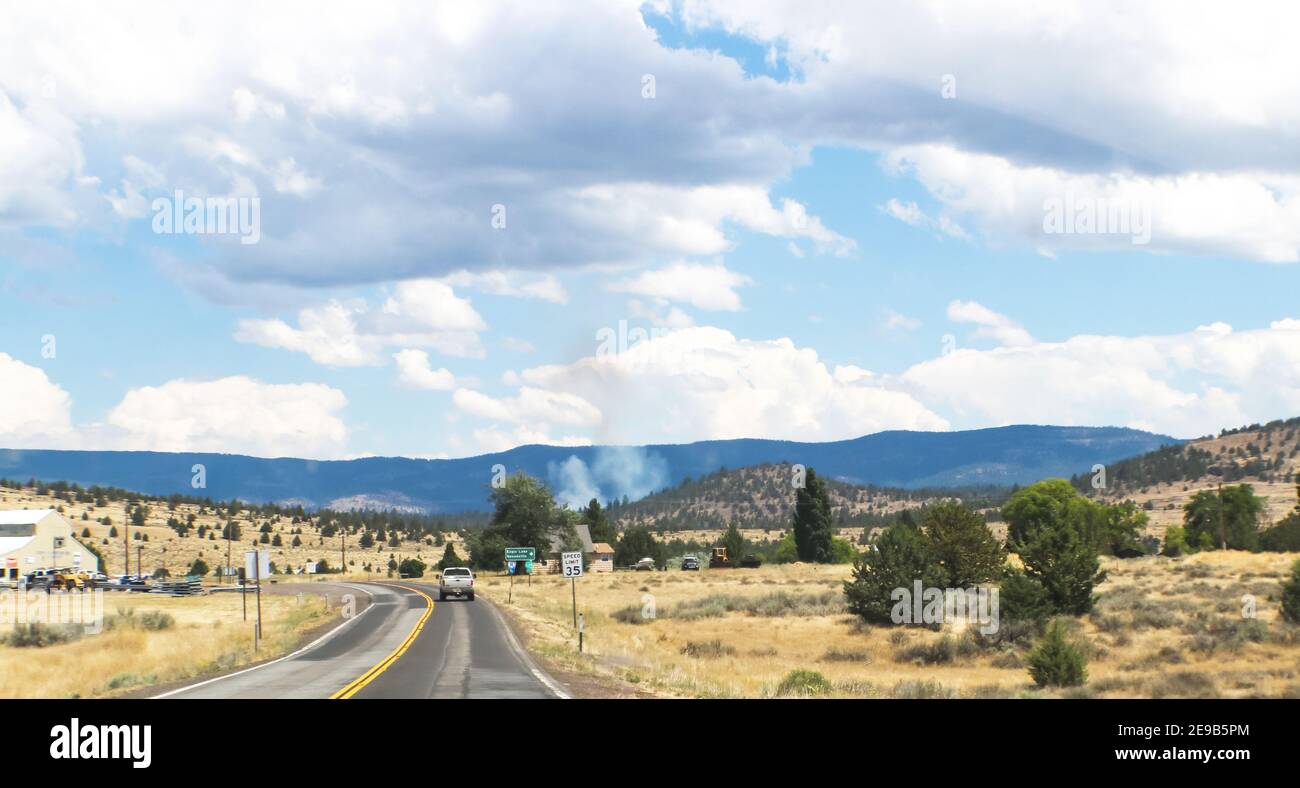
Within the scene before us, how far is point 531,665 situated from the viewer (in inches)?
1270

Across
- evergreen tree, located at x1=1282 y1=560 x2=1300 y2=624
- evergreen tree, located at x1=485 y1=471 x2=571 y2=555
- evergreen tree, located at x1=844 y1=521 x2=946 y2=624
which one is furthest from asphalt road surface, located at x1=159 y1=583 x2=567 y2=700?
evergreen tree, located at x1=485 y1=471 x2=571 y2=555

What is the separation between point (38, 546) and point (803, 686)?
108305mm

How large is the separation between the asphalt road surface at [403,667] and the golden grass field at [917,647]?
229 centimetres

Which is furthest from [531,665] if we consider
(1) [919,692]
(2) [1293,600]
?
(2) [1293,600]

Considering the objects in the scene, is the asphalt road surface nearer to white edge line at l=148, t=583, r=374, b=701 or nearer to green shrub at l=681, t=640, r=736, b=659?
white edge line at l=148, t=583, r=374, b=701

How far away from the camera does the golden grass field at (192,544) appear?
14238 cm

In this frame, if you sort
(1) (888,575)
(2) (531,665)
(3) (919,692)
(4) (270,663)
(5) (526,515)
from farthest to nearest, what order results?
1. (5) (526,515)
2. (1) (888,575)
3. (4) (270,663)
4. (2) (531,665)
5. (3) (919,692)

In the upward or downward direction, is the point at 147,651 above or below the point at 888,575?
below

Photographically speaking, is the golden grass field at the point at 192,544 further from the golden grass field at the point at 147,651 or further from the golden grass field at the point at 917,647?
the golden grass field at the point at 917,647

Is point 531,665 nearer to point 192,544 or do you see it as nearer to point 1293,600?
point 1293,600

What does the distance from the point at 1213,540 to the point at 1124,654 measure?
316 feet

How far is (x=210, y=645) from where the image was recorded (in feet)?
146
